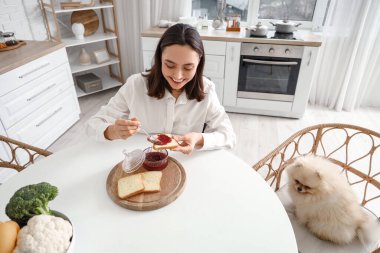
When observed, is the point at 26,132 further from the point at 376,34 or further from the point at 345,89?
the point at 376,34

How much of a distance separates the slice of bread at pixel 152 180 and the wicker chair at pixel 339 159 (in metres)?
0.40

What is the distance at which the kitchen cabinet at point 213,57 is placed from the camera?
8.62 ft

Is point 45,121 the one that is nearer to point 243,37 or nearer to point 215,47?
point 215,47

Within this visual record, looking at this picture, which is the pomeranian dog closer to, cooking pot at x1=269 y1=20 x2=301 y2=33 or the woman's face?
the woman's face

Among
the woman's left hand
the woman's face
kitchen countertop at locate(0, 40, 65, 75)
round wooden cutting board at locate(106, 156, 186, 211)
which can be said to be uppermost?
the woman's face

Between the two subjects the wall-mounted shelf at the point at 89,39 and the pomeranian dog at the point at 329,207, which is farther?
the wall-mounted shelf at the point at 89,39

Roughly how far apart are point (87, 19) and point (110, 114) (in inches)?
90.0

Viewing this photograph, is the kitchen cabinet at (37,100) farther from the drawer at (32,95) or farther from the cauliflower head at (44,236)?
the cauliflower head at (44,236)

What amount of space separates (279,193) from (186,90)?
0.66 metres

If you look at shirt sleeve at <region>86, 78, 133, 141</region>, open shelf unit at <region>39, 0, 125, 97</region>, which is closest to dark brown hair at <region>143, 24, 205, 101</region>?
shirt sleeve at <region>86, 78, 133, 141</region>

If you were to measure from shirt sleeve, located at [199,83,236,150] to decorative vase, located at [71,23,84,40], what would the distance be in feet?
7.37

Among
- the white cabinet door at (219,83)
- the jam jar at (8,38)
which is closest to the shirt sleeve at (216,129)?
the white cabinet door at (219,83)

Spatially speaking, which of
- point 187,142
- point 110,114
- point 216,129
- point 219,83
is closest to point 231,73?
point 219,83

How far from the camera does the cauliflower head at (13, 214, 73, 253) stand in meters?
0.59
